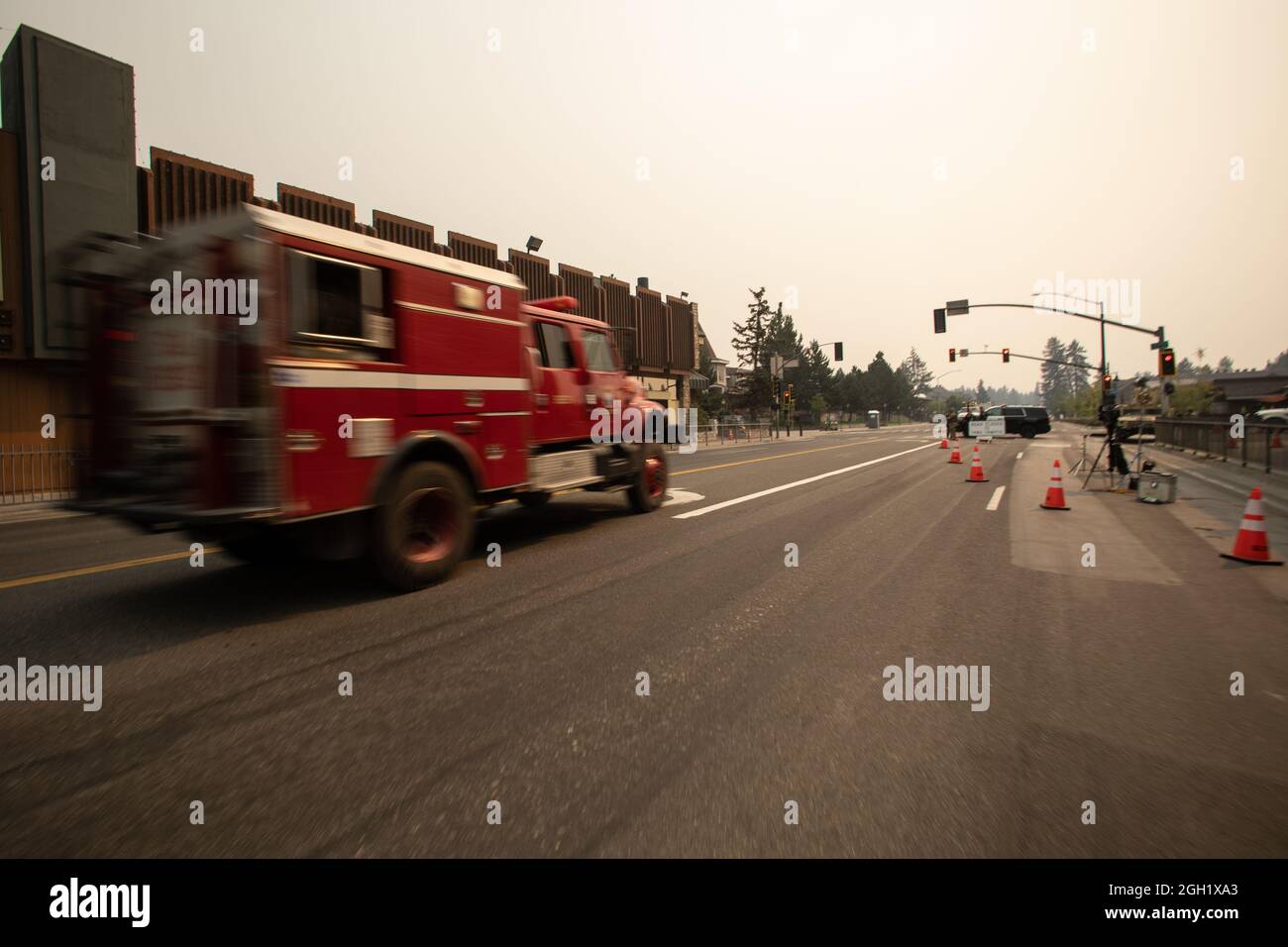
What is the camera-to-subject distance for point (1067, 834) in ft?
7.27

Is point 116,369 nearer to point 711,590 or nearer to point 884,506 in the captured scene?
point 711,590

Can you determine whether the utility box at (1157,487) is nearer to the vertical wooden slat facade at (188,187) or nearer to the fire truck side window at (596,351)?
the fire truck side window at (596,351)

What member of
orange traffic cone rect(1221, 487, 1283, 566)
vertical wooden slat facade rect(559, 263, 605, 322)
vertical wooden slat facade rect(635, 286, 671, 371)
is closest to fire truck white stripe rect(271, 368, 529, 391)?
orange traffic cone rect(1221, 487, 1283, 566)

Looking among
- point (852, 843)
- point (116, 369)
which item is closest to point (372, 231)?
point (116, 369)

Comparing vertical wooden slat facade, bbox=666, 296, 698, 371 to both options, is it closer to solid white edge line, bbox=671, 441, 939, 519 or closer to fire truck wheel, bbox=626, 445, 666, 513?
solid white edge line, bbox=671, 441, 939, 519

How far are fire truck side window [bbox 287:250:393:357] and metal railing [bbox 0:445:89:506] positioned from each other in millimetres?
13106

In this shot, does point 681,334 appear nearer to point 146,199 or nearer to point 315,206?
point 315,206

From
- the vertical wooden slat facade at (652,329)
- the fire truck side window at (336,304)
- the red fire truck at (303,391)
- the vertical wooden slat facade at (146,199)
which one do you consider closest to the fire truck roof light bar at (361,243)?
the red fire truck at (303,391)

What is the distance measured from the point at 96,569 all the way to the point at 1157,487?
1477cm

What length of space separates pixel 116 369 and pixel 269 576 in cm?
208

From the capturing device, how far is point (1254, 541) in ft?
21.7

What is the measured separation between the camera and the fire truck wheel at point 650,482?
30.7 ft

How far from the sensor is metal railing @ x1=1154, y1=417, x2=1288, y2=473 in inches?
550

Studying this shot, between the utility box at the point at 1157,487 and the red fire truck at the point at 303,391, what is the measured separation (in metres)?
A: 10.8
